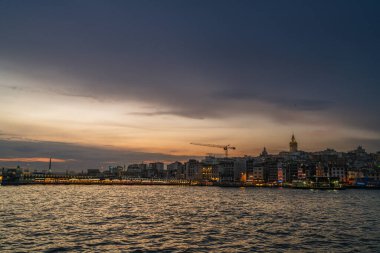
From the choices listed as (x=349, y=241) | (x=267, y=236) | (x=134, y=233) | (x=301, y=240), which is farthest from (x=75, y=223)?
(x=349, y=241)

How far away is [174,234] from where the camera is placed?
39656mm

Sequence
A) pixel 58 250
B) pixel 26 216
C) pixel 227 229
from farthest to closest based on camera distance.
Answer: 1. pixel 26 216
2. pixel 227 229
3. pixel 58 250

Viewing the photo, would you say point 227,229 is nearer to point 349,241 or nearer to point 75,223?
point 349,241

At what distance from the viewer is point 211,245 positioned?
1318 inches

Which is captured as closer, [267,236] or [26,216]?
[267,236]

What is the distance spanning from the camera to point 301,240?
36938 mm

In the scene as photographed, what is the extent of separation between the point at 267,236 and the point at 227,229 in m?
5.92

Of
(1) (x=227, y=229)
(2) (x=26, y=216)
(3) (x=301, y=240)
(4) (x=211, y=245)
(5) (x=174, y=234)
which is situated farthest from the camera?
(2) (x=26, y=216)

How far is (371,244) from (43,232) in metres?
35.6

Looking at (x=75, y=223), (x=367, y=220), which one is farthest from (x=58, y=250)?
(x=367, y=220)

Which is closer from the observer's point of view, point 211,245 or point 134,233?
point 211,245

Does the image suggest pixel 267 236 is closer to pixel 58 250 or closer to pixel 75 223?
pixel 58 250

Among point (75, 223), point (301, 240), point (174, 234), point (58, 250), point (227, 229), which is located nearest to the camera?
point (58, 250)

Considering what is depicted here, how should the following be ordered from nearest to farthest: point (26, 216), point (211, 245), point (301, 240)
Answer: point (211, 245), point (301, 240), point (26, 216)
